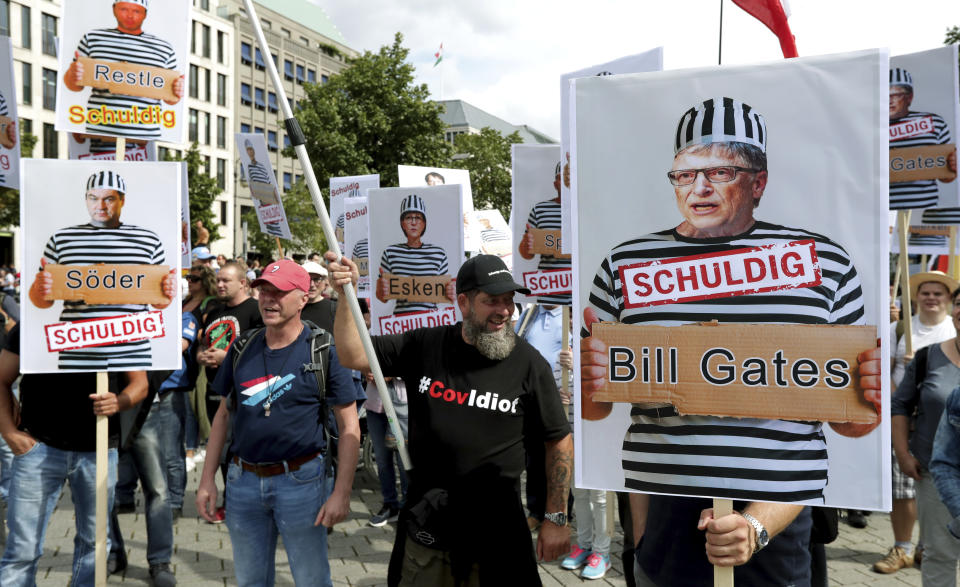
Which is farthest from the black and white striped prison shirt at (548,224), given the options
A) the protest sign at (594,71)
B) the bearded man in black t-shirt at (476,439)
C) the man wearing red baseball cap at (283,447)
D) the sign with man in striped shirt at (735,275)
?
the sign with man in striped shirt at (735,275)

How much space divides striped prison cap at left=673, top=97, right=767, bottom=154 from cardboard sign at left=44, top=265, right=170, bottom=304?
10.2ft

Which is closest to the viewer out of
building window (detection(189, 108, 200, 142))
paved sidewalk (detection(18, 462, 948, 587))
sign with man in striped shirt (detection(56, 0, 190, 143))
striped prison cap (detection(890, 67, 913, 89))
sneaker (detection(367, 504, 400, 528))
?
sign with man in striped shirt (detection(56, 0, 190, 143))

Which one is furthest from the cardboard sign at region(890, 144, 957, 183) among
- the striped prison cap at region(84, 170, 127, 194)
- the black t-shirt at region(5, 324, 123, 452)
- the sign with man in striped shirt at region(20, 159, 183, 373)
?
the black t-shirt at region(5, 324, 123, 452)

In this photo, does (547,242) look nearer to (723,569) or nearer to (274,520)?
(274,520)

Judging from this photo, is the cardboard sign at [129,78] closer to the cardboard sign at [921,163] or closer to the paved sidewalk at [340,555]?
the paved sidewalk at [340,555]

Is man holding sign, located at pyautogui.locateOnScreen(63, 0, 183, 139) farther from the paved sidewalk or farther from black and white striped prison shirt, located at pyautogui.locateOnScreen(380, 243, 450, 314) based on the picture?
the paved sidewalk

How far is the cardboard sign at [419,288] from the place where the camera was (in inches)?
223

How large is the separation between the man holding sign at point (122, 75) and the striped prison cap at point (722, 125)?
3606mm

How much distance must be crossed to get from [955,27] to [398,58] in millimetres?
21021

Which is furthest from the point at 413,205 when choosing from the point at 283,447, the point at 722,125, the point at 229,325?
the point at 722,125

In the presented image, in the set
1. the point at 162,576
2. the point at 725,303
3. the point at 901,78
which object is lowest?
the point at 162,576

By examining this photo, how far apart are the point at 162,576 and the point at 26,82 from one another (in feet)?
156

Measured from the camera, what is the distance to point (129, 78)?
4504 mm

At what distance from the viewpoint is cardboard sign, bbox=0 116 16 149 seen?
20.6ft
